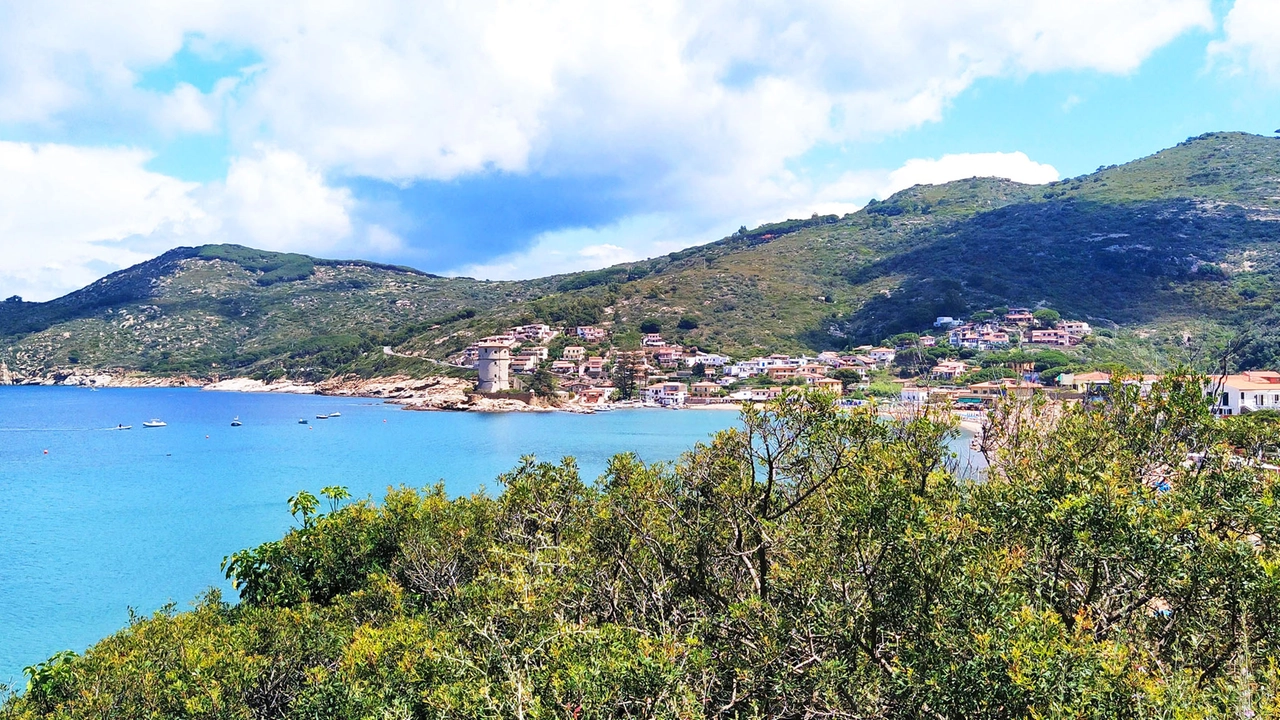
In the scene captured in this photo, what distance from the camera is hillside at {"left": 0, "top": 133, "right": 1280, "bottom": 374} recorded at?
272 feet

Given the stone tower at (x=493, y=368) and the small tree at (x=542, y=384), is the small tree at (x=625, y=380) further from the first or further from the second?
the stone tower at (x=493, y=368)

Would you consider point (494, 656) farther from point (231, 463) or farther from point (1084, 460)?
point (231, 463)

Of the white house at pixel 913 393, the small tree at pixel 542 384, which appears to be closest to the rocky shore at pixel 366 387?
the small tree at pixel 542 384

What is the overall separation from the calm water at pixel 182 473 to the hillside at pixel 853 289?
33.2 metres

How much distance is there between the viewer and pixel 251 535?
26.6m

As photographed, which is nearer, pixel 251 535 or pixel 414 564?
pixel 414 564

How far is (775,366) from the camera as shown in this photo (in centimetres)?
7925

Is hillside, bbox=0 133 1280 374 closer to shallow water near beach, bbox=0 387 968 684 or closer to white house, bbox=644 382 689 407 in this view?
white house, bbox=644 382 689 407

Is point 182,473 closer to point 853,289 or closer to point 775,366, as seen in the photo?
point 775,366

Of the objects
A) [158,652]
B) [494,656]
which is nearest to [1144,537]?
[494,656]

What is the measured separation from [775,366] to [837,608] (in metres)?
74.3

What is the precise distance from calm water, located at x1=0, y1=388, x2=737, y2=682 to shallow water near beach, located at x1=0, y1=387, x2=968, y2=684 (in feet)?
0.34

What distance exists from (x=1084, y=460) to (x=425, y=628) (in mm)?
7725

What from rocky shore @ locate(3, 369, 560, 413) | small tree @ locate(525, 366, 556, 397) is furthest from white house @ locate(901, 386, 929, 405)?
small tree @ locate(525, 366, 556, 397)
